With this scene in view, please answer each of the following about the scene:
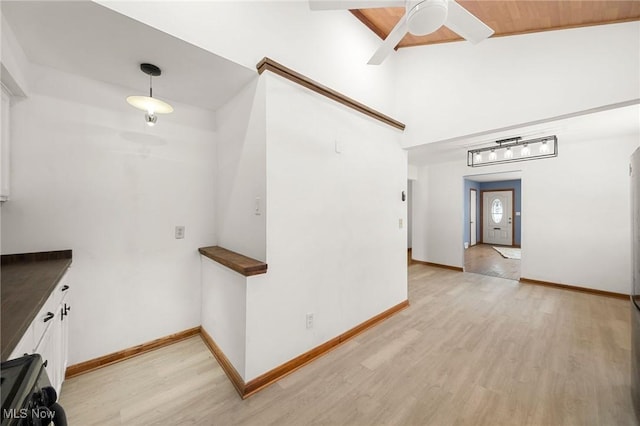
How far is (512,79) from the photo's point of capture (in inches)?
96.4

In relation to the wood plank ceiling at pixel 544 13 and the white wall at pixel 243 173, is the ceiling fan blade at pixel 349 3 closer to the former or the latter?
the white wall at pixel 243 173

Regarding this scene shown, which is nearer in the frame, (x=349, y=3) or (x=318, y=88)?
(x=349, y=3)

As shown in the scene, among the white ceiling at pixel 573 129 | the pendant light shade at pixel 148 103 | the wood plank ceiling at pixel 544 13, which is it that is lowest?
the pendant light shade at pixel 148 103

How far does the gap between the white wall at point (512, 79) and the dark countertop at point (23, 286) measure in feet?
11.7

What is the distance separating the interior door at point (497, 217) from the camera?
847cm

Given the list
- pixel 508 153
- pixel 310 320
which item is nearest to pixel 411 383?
pixel 310 320

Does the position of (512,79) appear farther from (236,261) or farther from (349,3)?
(236,261)

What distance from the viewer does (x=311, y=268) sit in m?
2.19

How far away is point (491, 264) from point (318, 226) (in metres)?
5.76

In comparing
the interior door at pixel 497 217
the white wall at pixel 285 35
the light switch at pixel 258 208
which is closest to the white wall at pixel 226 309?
the light switch at pixel 258 208

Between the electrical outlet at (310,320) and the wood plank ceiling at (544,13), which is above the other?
the wood plank ceiling at (544,13)

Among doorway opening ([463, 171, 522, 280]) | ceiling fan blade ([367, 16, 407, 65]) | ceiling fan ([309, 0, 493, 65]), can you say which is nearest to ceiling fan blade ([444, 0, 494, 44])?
ceiling fan ([309, 0, 493, 65])

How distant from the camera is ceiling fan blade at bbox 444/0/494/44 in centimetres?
148

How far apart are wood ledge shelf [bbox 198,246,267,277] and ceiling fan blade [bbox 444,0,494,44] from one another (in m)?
2.09
